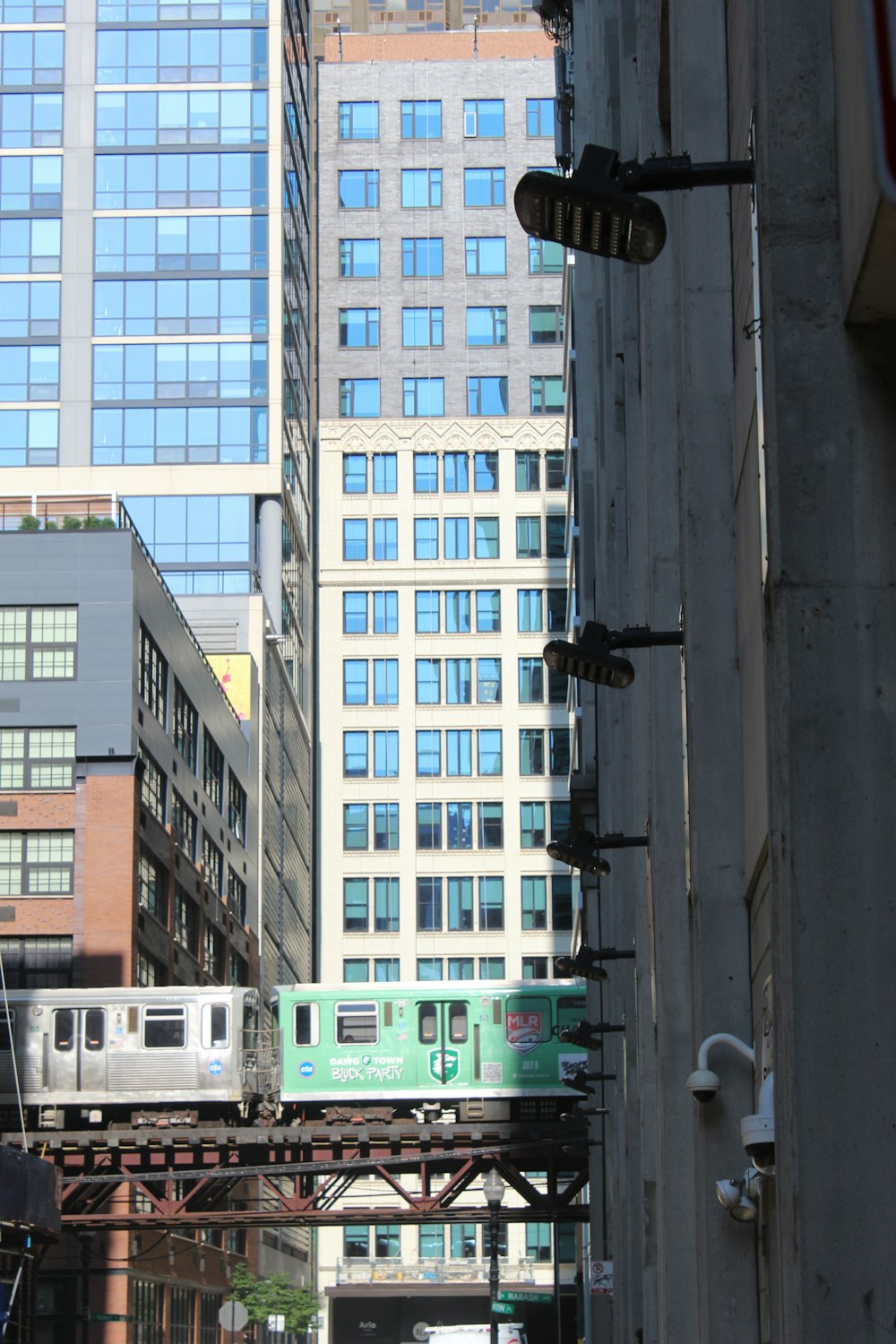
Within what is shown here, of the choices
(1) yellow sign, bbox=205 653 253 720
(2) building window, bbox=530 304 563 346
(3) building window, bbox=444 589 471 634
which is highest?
(2) building window, bbox=530 304 563 346

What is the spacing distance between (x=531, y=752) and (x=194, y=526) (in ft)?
75.1

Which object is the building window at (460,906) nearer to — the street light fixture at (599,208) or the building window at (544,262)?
the building window at (544,262)

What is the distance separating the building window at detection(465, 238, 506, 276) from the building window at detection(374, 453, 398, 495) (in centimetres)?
1445

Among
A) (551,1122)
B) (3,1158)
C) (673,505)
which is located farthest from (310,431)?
(673,505)

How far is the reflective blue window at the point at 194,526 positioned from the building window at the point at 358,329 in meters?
24.0

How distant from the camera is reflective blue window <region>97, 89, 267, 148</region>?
10094 centimetres

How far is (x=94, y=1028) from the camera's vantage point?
158 feet

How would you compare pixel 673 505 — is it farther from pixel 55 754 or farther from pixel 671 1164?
pixel 55 754

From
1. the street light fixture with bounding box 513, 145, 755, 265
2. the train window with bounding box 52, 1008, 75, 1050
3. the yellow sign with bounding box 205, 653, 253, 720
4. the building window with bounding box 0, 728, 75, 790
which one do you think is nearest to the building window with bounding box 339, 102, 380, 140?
the yellow sign with bounding box 205, 653, 253, 720

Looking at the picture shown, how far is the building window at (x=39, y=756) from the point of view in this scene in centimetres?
5722

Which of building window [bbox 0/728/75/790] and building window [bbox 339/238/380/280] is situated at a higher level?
building window [bbox 339/238/380/280]

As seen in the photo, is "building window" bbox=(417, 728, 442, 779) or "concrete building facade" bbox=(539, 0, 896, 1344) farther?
"building window" bbox=(417, 728, 442, 779)

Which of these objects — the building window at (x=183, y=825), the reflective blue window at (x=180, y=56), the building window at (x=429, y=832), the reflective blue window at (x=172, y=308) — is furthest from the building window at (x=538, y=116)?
the building window at (x=183, y=825)

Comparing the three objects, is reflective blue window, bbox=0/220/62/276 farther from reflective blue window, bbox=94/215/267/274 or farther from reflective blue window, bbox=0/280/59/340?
reflective blue window, bbox=94/215/267/274
